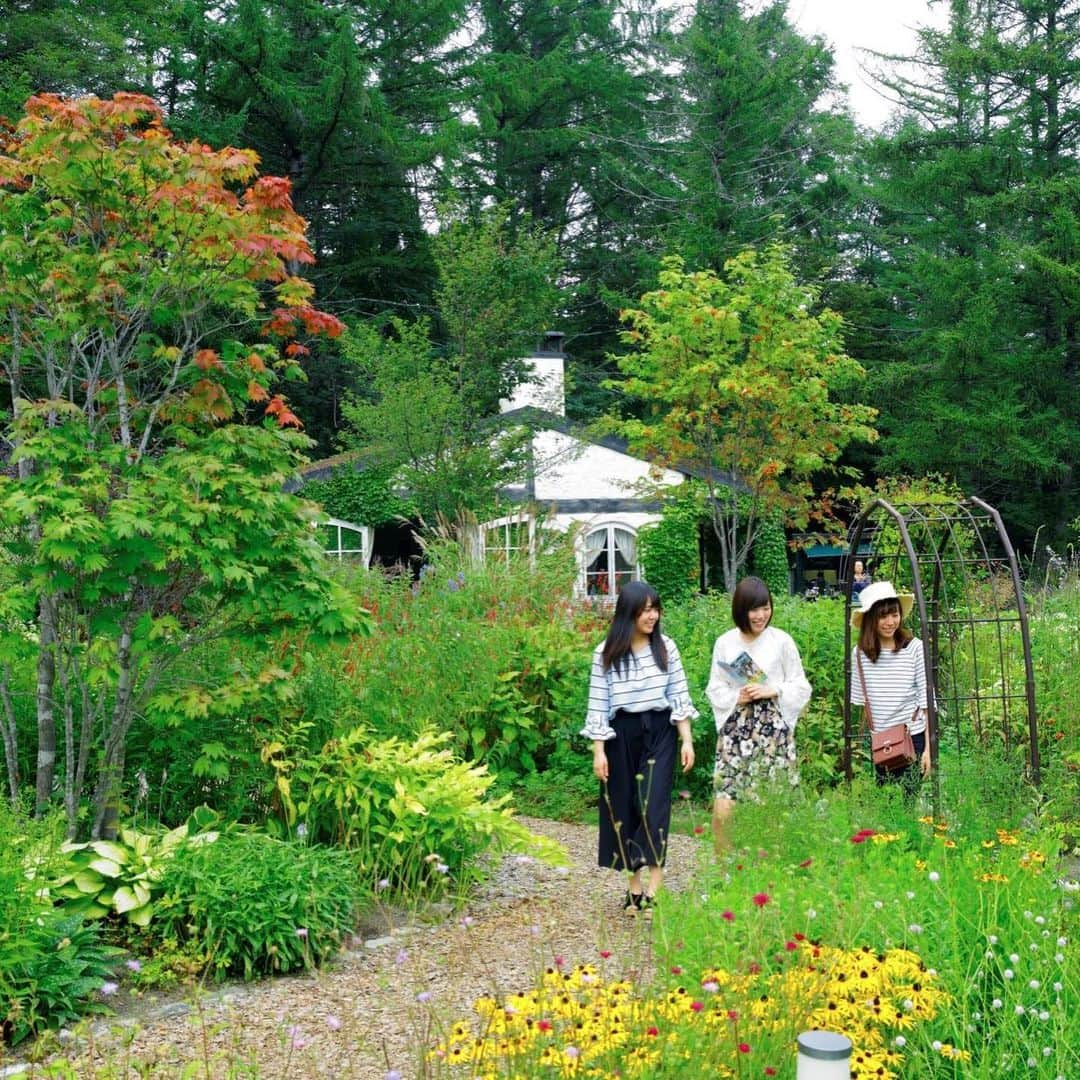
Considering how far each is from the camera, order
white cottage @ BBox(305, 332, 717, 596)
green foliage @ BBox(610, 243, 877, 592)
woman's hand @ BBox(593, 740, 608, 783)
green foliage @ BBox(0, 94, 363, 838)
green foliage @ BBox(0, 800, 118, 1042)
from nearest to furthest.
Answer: green foliage @ BBox(0, 800, 118, 1042) < green foliage @ BBox(0, 94, 363, 838) < woman's hand @ BBox(593, 740, 608, 783) < green foliage @ BBox(610, 243, 877, 592) < white cottage @ BBox(305, 332, 717, 596)

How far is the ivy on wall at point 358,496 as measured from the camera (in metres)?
20.8

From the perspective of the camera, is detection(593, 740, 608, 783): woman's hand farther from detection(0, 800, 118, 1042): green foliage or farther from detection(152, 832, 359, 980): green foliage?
detection(0, 800, 118, 1042): green foliage

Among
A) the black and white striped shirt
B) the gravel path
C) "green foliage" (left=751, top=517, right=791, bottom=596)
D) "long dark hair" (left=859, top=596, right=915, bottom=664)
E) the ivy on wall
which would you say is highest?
the ivy on wall

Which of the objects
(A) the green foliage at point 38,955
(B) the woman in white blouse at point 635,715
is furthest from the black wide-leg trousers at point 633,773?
(A) the green foliage at point 38,955

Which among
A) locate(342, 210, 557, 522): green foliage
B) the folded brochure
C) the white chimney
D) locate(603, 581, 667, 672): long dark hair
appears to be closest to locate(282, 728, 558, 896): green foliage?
locate(603, 581, 667, 672): long dark hair

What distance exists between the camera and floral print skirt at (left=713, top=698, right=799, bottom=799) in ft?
17.9

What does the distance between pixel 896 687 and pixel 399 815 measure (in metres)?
2.44

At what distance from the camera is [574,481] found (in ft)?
70.6

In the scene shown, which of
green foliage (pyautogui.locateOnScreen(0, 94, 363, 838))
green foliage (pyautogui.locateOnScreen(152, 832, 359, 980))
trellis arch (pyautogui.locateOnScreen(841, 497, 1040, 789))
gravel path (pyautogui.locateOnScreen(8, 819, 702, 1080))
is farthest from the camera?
trellis arch (pyautogui.locateOnScreen(841, 497, 1040, 789))

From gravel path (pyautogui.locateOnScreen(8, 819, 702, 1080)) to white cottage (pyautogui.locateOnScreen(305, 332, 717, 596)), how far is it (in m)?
14.7

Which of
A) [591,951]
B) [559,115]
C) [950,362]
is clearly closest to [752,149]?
[559,115]

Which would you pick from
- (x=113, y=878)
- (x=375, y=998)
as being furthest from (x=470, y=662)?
(x=375, y=998)

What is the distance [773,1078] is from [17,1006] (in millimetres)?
2351

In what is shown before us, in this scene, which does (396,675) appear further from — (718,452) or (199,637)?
(718,452)
